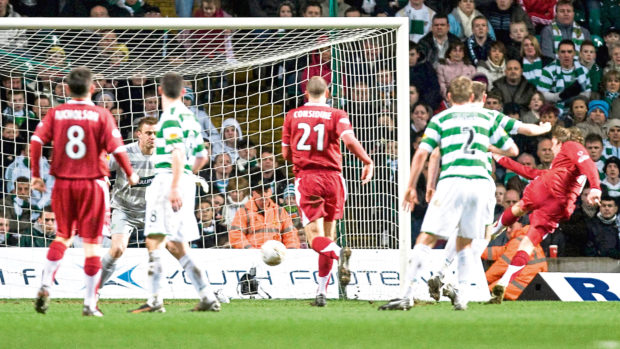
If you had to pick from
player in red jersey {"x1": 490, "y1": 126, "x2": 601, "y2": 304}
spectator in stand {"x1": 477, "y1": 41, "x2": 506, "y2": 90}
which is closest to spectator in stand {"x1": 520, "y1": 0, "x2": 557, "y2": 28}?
spectator in stand {"x1": 477, "y1": 41, "x2": 506, "y2": 90}

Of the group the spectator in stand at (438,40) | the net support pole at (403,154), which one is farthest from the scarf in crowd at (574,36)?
the net support pole at (403,154)

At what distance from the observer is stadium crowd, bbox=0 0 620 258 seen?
497 inches

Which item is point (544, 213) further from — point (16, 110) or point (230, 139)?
point (16, 110)

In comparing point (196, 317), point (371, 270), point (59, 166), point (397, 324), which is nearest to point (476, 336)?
point (397, 324)

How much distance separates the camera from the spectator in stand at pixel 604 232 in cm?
1411

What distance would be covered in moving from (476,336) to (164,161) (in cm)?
311

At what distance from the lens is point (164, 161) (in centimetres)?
884

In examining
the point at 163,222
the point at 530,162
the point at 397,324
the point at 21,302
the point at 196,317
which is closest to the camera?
the point at 397,324

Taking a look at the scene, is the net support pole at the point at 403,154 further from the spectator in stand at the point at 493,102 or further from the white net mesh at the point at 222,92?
the spectator in stand at the point at 493,102

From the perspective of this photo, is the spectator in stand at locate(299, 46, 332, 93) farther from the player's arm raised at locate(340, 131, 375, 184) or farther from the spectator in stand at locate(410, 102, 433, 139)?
the player's arm raised at locate(340, 131, 375, 184)

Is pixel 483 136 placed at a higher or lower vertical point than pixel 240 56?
lower

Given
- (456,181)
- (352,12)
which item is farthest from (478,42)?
(456,181)

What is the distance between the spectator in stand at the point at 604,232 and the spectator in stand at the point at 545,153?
2.84 ft

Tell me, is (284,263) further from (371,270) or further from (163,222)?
(163,222)
